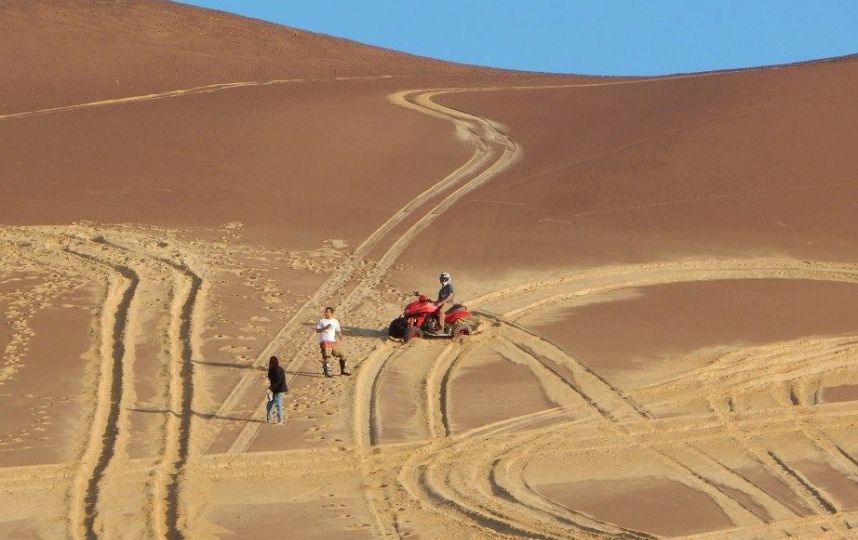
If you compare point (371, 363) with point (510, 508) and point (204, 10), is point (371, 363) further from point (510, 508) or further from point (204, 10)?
point (204, 10)

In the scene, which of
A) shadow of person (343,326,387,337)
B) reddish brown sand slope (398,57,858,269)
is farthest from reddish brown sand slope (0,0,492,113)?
shadow of person (343,326,387,337)

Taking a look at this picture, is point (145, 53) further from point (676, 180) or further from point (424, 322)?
point (424, 322)

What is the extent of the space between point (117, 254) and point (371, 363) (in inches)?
275

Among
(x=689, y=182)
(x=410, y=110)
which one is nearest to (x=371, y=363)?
(x=689, y=182)

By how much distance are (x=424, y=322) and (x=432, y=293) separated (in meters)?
2.70

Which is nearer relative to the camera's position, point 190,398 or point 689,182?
point 190,398

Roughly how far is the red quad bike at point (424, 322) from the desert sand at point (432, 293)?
0.30 metres

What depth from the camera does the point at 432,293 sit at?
876 inches

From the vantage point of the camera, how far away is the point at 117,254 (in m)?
23.4

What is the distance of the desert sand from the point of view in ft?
45.0

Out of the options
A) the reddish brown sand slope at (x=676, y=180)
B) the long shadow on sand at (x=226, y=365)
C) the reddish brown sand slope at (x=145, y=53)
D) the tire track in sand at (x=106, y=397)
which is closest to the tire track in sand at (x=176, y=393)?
the long shadow on sand at (x=226, y=365)

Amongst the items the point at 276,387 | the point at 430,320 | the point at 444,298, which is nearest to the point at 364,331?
the point at 430,320

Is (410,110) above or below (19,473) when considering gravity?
above

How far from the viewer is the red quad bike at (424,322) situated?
19.5 m
